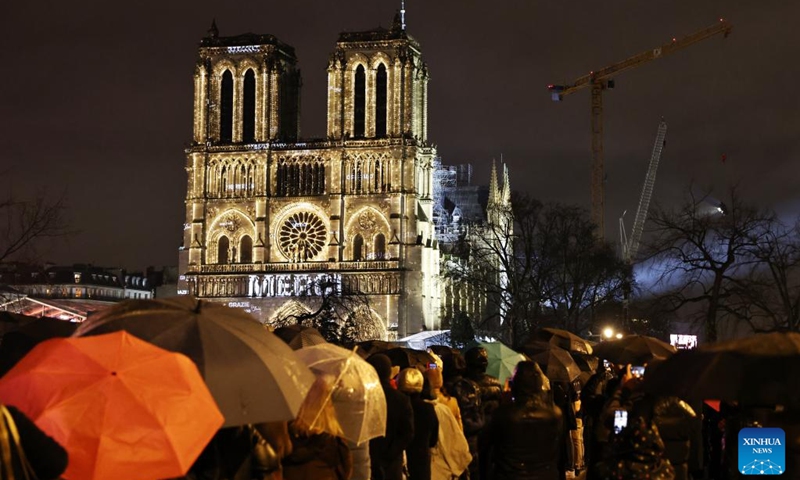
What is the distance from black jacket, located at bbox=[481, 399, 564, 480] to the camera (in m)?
11.9

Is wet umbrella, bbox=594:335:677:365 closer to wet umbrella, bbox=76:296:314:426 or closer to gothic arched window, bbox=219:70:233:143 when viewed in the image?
wet umbrella, bbox=76:296:314:426

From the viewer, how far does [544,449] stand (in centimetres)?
1191

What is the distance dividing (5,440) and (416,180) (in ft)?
267

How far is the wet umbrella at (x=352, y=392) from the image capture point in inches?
483

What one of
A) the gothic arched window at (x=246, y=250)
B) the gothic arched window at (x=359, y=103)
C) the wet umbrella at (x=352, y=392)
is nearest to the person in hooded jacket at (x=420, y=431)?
the wet umbrella at (x=352, y=392)

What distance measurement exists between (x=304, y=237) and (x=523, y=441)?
79.5 meters

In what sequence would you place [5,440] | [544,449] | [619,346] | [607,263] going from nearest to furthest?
1. [5,440]
2. [544,449]
3. [619,346]
4. [607,263]

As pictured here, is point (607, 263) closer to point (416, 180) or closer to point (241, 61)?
point (416, 180)

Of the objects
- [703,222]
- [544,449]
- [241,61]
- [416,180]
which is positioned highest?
[241,61]

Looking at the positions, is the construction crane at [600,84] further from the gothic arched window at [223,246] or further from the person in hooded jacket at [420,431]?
the person in hooded jacket at [420,431]

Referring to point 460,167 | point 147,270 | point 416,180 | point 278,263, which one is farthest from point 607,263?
point 147,270

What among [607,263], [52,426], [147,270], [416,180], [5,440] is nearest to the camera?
[5,440]

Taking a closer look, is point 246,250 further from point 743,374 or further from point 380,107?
point 743,374

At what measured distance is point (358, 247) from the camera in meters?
89.5
